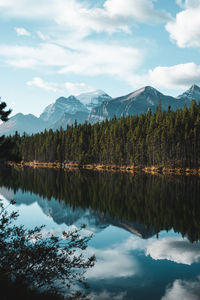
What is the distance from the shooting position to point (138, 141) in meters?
94.9

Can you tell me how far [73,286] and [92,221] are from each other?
479 inches

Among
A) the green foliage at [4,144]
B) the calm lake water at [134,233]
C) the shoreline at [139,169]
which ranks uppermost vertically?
the green foliage at [4,144]

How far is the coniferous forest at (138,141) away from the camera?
83.4m

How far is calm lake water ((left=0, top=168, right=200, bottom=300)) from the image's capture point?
12.1 m

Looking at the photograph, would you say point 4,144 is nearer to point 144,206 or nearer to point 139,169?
point 144,206

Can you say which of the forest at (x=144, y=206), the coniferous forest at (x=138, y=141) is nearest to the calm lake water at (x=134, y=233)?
the forest at (x=144, y=206)

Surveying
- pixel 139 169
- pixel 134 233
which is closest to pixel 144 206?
pixel 134 233

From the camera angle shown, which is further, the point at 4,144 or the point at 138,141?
the point at 138,141

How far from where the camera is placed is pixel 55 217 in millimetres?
26125

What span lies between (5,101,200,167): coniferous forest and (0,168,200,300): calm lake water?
41.2 metres

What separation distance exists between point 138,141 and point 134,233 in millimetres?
75490

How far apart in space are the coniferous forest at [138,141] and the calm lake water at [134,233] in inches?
1622

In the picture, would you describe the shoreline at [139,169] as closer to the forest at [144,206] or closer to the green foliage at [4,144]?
the forest at [144,206]

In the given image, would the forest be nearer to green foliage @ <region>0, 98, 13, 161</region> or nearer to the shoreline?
green foliage @ <region>0, 98, 13, 161</region>
